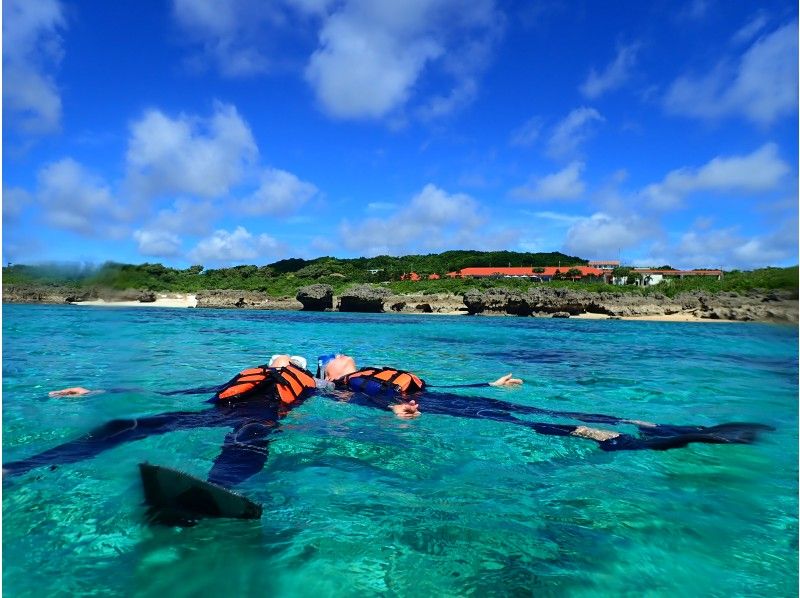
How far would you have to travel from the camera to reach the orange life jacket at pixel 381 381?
8.57m

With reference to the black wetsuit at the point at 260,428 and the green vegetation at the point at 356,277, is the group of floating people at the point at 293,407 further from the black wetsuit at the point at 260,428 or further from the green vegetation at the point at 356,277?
the green vegetation at the point at 356,277

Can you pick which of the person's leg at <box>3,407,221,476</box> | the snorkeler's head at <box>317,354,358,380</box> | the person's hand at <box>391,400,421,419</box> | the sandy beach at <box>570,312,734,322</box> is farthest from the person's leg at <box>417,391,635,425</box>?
the sandy beach at <box>570,312,734,322</box>

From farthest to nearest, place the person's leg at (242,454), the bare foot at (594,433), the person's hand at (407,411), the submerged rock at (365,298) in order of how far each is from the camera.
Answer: the submerged rock at (365,298) → the person's hand at (407,411) → the bare foot at (594,433) → the person's leg at (242,454)

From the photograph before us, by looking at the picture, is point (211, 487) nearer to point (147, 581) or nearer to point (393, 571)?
point (147, 581)

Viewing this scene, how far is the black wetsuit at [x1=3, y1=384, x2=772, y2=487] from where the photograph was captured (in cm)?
544

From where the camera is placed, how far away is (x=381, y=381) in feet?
28.1

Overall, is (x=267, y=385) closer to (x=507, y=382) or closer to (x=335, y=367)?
(x=335, y=367)

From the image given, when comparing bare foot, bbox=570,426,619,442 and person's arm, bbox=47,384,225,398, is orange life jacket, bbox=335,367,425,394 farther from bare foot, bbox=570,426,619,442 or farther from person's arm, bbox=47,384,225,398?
bare foot, bbox=570,426,619,442

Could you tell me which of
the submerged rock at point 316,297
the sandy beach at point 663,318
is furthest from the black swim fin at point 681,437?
the submerged rock at point 316,297

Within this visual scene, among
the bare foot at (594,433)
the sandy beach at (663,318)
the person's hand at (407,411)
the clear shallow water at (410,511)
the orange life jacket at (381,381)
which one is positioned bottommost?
the clear shallow water at (410,511)

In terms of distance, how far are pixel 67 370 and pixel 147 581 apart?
976 cm

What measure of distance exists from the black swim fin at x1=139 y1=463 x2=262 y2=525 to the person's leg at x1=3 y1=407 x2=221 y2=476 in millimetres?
2087

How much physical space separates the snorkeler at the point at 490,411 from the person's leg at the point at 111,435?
2.56m

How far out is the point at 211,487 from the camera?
158 inches
